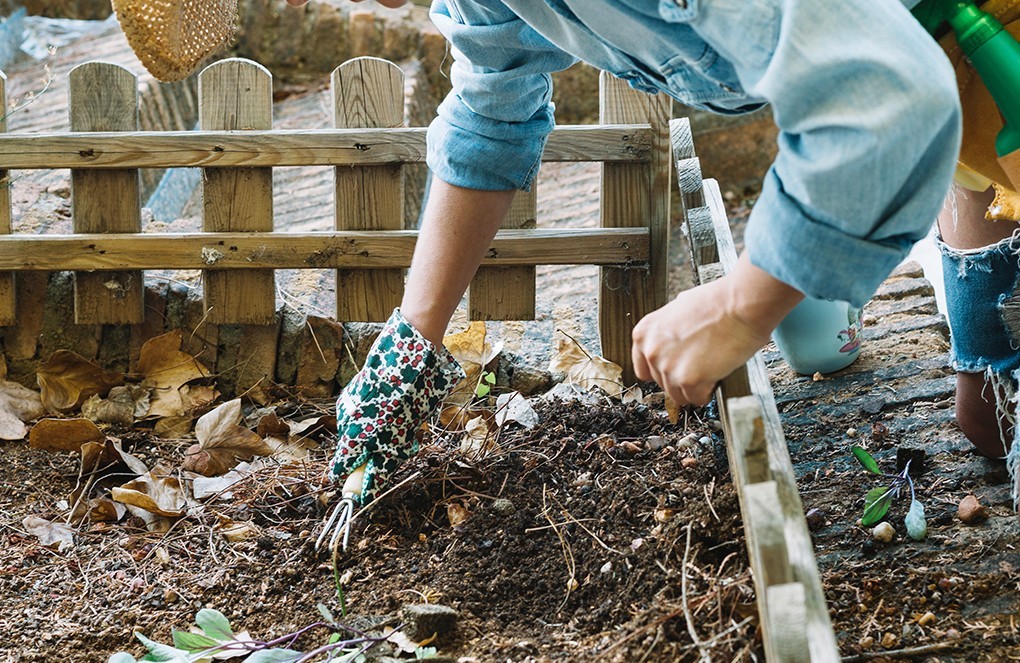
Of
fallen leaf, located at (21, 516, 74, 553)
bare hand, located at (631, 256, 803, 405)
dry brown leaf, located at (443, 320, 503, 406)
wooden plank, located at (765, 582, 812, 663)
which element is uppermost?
bare hand, located at (631, 256, 803, 405)

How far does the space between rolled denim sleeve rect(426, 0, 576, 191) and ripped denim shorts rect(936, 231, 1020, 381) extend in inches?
32.0

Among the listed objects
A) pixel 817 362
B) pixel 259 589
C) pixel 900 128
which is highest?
pixel 900 128

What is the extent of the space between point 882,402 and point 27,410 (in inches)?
80.5

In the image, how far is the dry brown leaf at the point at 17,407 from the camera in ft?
8.14

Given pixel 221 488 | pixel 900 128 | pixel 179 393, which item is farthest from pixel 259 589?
pixel 900 128

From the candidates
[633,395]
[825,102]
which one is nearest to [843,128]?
[825,102]

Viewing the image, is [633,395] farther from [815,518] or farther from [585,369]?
[815,518]

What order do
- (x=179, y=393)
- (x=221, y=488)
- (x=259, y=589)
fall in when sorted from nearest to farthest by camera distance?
(x=259, y=589)
(x=221, y=488)
(x=179, y=393)

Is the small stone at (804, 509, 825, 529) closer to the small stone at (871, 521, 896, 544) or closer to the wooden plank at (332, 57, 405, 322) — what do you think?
the small stone at (871, 521, 896, 544)

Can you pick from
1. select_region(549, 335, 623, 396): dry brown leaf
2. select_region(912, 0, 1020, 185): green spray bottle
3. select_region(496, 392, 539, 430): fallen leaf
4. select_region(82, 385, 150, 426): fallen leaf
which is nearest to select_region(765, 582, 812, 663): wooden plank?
select_region(912, 0, 1020, 185): green spray bottle

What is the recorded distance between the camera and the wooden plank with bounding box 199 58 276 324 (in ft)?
8.25

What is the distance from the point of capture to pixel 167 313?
272 cm

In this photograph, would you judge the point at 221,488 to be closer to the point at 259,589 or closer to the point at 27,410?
the point at 259,589

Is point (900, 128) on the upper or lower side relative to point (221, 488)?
upper
